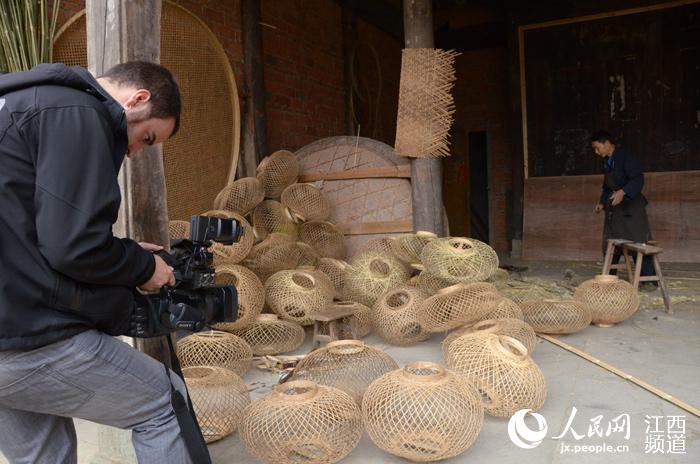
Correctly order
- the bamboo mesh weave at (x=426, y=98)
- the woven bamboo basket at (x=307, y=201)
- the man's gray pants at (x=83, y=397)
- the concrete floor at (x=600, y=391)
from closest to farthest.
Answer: the man's gray pants at (x=83, y=397), the concrete floor at (x=600, y=391), the bamboo mesh weave at (x=426, y=98), the woven bamboo basket at (x=307, y=201)

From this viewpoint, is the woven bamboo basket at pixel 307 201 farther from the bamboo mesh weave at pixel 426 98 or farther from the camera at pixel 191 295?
the camera at pixel 191 295

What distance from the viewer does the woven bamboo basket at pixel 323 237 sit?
19.0ft

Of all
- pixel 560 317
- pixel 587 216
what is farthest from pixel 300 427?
pixel 587 216

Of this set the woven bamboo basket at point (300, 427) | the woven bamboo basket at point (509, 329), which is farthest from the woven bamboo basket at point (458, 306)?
the woven bamboo basket at point (300, 427)

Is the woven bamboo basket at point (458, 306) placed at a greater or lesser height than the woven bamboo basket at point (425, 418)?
greater

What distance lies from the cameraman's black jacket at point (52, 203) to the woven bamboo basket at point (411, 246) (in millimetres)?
3825

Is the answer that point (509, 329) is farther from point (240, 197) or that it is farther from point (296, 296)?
point (240, 197)

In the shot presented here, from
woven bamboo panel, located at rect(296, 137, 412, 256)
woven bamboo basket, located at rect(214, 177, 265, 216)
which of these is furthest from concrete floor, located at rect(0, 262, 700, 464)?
woven bamboo panel, located at rect(296, 137, 412, 256)

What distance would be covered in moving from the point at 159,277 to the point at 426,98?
4441 mm

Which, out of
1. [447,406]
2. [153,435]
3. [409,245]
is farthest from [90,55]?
[409,245]

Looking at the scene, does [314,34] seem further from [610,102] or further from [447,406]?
[447,406]

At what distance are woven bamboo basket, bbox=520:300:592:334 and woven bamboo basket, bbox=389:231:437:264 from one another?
115 centimetres

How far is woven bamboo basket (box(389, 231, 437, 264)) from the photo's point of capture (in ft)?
16.7

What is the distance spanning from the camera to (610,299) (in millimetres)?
4605
